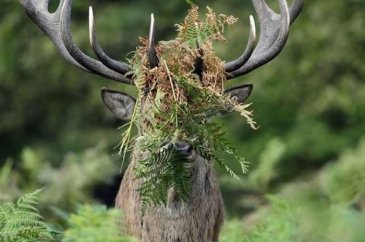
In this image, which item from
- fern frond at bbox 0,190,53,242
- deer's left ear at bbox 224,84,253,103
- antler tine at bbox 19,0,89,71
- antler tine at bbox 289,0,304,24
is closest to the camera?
fern frond at bbox 0,190,53,242

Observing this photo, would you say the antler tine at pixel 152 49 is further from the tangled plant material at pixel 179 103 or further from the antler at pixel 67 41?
the antler at pixel 67 41

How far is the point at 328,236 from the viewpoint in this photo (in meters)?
4.86

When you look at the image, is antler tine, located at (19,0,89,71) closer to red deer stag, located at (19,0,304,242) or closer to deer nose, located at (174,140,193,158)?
red deer stag, located at (19,0,304,242)

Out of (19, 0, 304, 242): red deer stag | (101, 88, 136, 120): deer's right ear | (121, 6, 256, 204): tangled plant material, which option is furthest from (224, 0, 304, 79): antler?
(101, 88, 136, 120): deer's right ear

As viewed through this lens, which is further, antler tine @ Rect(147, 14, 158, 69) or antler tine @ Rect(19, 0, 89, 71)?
antler tine @ Rect(19, 0, 89, 71)

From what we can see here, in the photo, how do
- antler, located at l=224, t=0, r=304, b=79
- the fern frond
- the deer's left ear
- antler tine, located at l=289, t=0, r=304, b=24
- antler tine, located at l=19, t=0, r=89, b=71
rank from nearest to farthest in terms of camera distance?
the fern frond
antler, located at l=224, t=0, r=304, b=79
the deer's left ear
antler tine, located at l=19, t=0, r=89, b=71
antler tine, located at l=289, t=0, r=304, b=24

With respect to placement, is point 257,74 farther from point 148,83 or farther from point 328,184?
point 328,184

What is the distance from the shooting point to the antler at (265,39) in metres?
8.66

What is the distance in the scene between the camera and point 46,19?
31.1 feet

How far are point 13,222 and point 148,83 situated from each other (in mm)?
1435

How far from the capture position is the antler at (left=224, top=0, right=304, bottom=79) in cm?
866

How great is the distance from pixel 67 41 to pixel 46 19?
0.56m

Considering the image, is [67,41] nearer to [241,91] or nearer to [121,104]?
[121,104]

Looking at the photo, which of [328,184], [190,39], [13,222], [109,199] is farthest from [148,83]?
[109,199]
